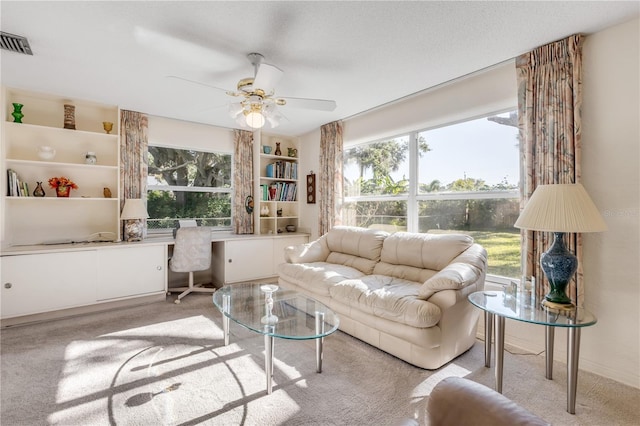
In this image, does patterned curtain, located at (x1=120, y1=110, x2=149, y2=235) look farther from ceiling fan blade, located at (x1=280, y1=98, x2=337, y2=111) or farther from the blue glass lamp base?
the blue glass lamp base

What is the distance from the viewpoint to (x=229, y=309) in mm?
2326

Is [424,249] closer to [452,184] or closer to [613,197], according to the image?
[452,184]

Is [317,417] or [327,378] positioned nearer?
[317,417]

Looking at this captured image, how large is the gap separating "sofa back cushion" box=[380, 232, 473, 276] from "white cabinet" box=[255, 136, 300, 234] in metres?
2.31

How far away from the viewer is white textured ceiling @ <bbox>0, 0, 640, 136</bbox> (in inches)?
76.8

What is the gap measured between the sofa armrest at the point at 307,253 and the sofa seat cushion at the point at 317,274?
0.34ft

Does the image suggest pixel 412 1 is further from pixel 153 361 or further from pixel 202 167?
pixel 202 167

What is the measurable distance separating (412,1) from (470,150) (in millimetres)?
1766

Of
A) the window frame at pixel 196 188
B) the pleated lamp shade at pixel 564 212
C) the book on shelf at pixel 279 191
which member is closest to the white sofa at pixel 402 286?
the pleated lamp shade at pixel 564 212

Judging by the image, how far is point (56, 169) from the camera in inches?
144

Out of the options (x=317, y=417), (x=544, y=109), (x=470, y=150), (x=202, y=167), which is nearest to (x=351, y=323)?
(x=317, y=417)

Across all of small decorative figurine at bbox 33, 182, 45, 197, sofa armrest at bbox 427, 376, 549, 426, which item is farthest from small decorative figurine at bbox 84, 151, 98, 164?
sofa armrest at bbox 427, 376, 549, 426

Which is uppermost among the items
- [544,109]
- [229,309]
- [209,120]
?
[209,120]

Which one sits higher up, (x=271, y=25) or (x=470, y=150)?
(x=271, y=25)
